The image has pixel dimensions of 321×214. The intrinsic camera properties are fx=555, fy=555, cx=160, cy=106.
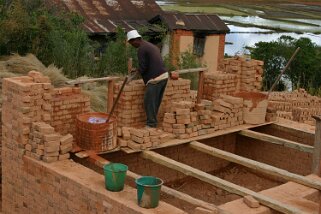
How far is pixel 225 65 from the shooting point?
9766 millimetres

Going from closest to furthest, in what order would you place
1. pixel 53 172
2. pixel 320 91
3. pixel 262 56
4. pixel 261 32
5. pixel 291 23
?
pixel 53 172
pixel 320 91
pixel 262 56
pixel 261 32
pixel 291 23

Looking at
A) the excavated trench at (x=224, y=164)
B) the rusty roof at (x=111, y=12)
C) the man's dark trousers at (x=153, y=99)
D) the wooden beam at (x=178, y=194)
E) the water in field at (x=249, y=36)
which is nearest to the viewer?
the wooden beam at (x=178, y=194)

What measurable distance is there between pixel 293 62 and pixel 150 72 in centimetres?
1862

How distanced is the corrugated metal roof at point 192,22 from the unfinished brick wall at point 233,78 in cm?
1171

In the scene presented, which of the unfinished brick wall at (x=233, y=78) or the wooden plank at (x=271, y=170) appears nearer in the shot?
the wooden plank at (x=271, y=170)

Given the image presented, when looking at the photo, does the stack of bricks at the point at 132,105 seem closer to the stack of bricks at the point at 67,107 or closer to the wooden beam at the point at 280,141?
the stack of bricks at the point at 67,107

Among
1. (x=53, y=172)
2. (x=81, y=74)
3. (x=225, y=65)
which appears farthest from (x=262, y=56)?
(x=53, y=172)

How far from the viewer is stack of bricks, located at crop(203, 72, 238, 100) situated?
920 cm

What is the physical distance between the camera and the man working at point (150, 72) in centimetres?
780

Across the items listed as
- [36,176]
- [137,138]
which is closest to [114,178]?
[36,176]

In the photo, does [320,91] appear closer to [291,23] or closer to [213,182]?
[213,182]

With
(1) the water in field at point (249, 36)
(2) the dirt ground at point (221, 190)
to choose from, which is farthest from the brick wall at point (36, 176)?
(1) the water in field at point (249, 36)

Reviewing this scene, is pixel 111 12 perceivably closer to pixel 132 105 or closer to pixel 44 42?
pixel 44 42

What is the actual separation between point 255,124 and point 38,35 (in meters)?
6.80
